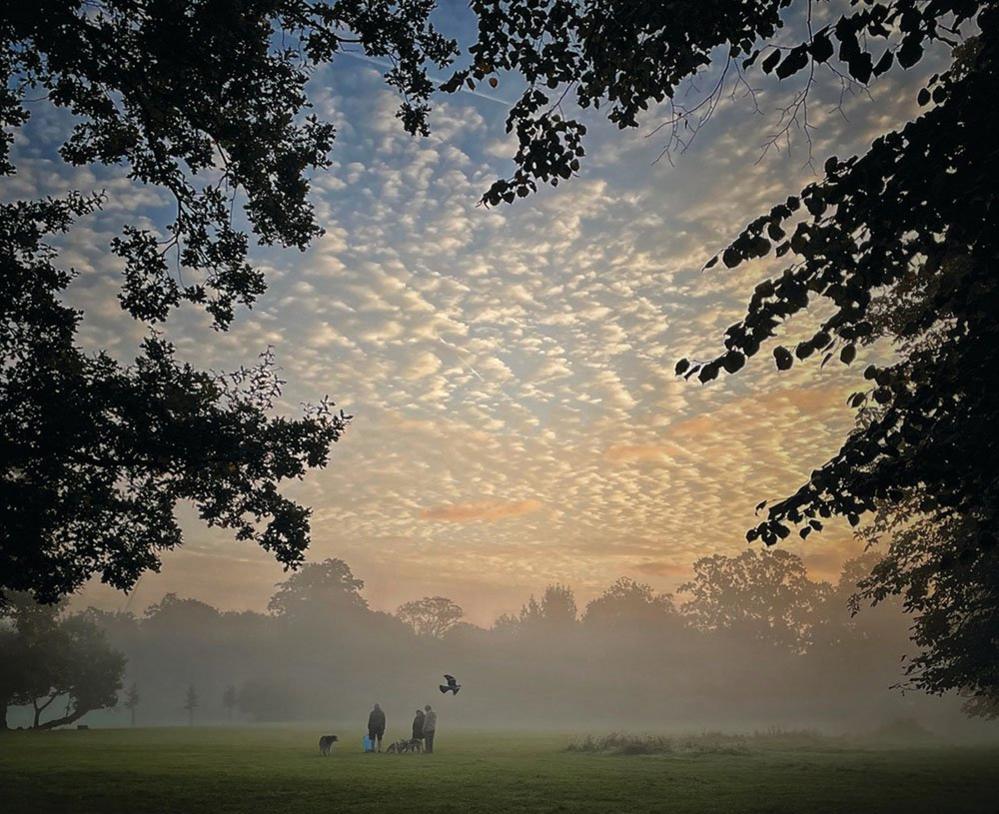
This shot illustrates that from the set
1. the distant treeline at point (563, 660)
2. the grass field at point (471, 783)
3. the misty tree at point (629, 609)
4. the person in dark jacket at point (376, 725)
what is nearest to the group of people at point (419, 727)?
the person in dark jacket at point (376, 725)

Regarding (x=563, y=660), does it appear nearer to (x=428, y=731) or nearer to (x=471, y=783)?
(x=428, y=731)

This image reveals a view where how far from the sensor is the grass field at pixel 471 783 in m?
15.2

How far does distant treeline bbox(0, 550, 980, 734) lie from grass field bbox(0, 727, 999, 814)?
6496cm

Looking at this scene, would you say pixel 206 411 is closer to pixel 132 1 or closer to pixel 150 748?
pixel 132 1

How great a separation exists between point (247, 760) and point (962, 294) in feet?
90.2

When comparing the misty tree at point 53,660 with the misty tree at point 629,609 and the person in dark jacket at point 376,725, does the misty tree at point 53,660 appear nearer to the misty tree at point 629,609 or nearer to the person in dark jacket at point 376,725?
the person in dark jacket at point 376,725

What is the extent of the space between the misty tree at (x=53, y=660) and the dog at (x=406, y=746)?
27039mm

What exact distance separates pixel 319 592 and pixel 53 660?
83.9 meters

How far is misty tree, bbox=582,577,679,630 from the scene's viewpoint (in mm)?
125625

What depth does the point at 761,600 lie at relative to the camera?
128m

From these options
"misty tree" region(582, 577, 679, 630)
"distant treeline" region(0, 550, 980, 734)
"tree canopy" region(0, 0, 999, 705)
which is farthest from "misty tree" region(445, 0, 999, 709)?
"misty tree" region(582, 577, 679, 630)

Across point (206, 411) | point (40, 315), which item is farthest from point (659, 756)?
point (40, 315)

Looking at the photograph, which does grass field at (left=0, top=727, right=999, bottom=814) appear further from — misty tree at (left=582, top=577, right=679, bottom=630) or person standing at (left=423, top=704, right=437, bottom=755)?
misty tree at (left=582, top=577, right=679, bottom=630)

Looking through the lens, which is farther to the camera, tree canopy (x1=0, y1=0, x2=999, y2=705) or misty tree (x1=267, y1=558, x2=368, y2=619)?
misty tree (x1=267, y1=558, x2=368, y2=619)
